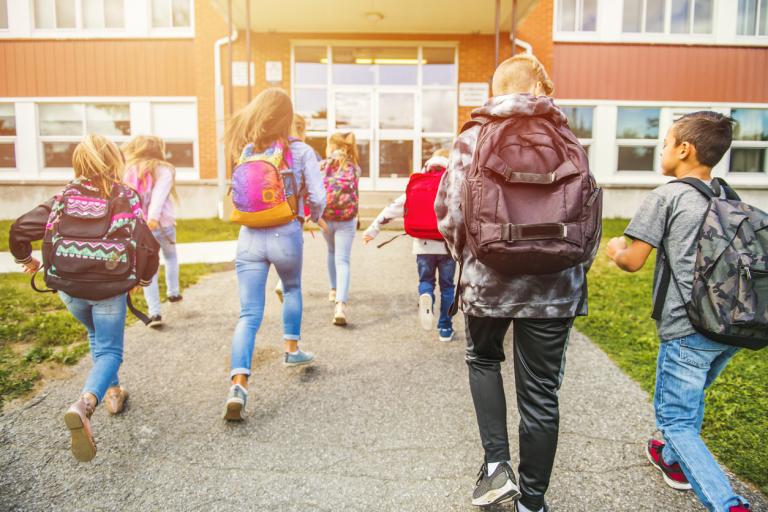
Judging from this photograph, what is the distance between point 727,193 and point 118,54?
16268 mm

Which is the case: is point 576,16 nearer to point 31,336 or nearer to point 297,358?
point 297,358

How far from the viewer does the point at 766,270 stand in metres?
2.14

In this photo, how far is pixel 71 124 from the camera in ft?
51.5

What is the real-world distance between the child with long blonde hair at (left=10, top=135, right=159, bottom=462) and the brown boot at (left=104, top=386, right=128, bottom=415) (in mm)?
406

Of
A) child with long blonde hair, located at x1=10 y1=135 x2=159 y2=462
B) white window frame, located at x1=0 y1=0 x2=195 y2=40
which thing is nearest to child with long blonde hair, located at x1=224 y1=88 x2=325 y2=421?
child with long blonde hair, located at x1=10 y1=135 x2=159 y2=462

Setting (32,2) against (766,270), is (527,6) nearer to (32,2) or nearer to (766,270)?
(766,270)

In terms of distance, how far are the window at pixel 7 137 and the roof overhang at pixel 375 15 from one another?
7.43m

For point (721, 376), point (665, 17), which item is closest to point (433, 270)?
point (721, 376)

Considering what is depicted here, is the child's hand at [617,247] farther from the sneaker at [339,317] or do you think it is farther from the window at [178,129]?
the window at [178,129]

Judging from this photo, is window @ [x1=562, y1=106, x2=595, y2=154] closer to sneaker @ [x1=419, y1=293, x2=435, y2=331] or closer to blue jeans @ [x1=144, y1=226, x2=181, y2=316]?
sneaker @ [x1=419, y1=293, x2=435, y2=331]

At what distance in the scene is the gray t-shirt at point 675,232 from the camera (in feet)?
7.47

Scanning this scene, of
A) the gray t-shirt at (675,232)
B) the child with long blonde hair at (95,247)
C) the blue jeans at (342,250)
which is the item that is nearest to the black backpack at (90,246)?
the child with long blonde hair at (95,247)

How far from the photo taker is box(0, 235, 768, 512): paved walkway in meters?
2.59

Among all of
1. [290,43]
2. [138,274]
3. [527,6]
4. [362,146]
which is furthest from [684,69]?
[138,274]
